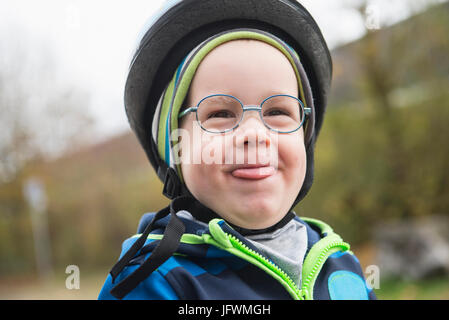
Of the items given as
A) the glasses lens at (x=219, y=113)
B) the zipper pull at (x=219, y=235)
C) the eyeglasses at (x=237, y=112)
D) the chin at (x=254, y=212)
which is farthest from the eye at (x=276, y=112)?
the zipper pull at (x=219, y=235)

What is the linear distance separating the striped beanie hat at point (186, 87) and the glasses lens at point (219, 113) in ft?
0.39

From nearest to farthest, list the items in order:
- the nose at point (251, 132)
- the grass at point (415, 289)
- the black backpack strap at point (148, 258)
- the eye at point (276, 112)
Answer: the black backpack strap at point (148, 258) → the nose at point (251, 132) → the eye at point (276, 112) → the grass at point (415, 289)

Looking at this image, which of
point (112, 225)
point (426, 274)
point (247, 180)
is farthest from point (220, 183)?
point (112, 225)

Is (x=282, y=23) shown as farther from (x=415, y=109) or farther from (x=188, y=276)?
(x=415, y=109)

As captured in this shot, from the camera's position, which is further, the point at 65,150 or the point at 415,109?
the point at 65,150

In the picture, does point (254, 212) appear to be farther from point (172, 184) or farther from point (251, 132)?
point (172, 184)

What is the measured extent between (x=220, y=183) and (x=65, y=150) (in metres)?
11.2

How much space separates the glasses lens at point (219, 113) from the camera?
1253mm

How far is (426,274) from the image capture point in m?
6.32

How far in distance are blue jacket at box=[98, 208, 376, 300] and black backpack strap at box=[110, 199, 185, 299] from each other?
32mm

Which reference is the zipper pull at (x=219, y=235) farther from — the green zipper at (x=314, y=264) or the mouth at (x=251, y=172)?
the green zipper at (x=314, y=264)

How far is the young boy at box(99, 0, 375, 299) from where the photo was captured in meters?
1.17

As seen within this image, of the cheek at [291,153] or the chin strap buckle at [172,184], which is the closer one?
the cheek at [291,153]

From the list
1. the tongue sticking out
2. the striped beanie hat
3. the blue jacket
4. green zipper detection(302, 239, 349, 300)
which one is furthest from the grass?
the tongue sticking out
